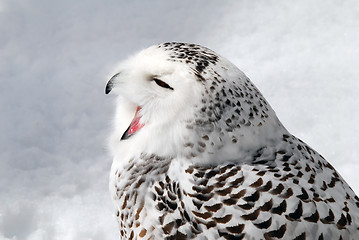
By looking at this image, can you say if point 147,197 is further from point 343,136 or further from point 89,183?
point 343,136

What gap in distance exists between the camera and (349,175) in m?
3.02

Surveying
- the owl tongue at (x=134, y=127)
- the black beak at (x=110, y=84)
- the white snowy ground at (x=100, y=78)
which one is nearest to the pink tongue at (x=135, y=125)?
the owl tongue at (x=134, y=127)

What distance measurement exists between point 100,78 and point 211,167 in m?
2.18

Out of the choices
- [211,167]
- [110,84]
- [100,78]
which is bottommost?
[211,167]

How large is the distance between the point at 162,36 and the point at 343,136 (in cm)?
150

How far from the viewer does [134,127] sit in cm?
185

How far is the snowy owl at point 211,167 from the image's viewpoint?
5.19 feet

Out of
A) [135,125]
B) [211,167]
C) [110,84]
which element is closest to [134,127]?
[135,125]

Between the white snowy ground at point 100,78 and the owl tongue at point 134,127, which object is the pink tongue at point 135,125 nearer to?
the owl tongue at point 134,127

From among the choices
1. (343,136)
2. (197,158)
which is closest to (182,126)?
(197,158)

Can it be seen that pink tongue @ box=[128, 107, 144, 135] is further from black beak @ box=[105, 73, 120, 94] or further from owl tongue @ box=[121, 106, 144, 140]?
black beak @ box=[105, 73, 120, 94]

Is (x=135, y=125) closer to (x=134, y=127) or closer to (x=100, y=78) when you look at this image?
(x=134, y=127)

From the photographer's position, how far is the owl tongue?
5.99ft

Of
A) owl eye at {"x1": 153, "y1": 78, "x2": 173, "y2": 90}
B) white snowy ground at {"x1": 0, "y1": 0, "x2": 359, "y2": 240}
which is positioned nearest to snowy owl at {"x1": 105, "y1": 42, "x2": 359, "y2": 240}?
owl eye at {"x1": 153, "y1": 78, "x2": 173, "y2": 90}
